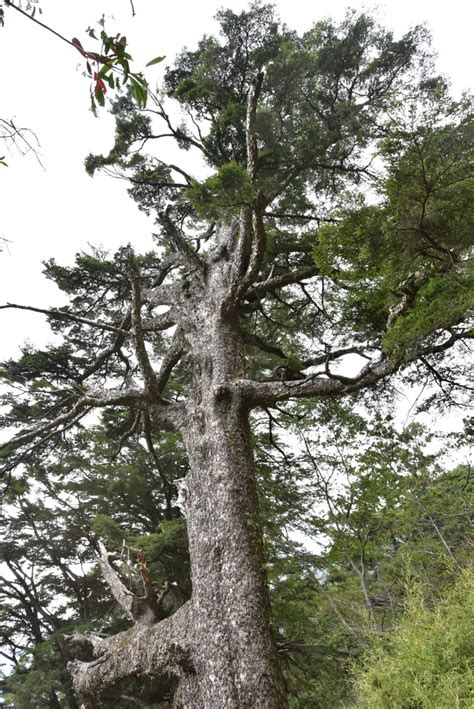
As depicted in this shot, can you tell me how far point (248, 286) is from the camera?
5258 mm

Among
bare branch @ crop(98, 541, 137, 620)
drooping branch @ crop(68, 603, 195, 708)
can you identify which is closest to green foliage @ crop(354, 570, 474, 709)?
drooping branch @ crop(68, 603, 195, 708)

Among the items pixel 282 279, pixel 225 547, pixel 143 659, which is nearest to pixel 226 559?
pixel 225 547

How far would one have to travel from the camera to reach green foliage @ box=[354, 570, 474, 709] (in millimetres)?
2119

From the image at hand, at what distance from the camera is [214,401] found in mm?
4551

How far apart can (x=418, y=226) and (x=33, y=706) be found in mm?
13146

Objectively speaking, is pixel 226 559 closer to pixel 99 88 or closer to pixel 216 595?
pixel 216 595

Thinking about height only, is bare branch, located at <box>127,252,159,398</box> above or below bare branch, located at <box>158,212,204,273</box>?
below

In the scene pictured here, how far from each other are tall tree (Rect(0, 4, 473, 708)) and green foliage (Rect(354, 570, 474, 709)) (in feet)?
2.56

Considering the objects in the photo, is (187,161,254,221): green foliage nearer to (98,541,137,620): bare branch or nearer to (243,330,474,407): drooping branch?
(243,330,474,407): drooping branch

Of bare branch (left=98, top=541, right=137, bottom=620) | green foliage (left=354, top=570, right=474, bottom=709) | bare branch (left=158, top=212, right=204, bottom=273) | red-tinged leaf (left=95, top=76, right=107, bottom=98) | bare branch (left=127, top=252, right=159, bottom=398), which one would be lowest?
green foliage (left=354, top=570, right=474, bottom=709)

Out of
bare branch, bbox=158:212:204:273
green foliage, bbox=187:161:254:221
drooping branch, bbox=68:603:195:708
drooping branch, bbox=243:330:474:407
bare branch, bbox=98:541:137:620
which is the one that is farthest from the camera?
bare branch, bbox=158:212:204:273

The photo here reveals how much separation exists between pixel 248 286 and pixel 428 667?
13.3 feet

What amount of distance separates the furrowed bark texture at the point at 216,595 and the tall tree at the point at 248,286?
2 centimetres

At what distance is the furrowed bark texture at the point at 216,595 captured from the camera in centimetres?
299
